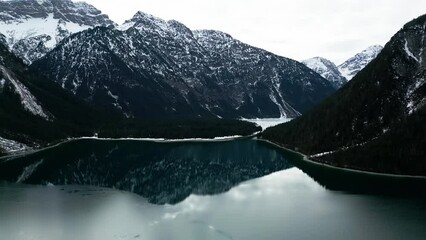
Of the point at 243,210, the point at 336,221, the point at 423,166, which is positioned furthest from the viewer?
the point at 423,166

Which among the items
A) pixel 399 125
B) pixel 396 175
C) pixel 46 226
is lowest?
pixel 46 226

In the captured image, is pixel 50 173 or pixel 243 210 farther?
pixel 50 173

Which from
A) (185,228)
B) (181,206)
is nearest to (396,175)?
(181,206)

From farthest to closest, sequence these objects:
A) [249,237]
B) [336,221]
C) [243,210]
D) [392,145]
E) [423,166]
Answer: [392,145], [423,166], [243,210], [336,221], [249,237]

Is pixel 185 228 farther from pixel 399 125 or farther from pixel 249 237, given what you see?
pixel 399 125

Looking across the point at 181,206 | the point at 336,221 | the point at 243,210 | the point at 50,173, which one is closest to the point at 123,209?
the point at 181,206

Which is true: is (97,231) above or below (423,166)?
below

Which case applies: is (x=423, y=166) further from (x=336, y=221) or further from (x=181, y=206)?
(x=181, y=206)

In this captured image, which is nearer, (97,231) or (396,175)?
(97,231)

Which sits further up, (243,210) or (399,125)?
(399,125)
